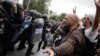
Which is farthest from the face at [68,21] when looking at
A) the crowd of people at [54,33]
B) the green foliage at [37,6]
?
the green foliage at [37,6]

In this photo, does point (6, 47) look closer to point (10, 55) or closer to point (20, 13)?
point (10, 55)

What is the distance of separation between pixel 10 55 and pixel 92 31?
5494mm

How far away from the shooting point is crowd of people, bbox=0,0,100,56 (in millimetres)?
3329

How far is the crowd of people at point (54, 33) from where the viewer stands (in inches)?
131

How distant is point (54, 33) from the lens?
278 inches

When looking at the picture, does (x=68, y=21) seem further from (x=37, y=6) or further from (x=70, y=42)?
(x=37, y=6)

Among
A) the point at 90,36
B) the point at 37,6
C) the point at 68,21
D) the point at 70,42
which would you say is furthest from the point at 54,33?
the point at 37,6

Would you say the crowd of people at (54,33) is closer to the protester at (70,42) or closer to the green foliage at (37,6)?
the protester at (70,42)

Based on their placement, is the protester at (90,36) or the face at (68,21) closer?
the face at (68,21)

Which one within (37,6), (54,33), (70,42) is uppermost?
(70,42)

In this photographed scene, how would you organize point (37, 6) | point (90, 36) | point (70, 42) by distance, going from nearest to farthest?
point (70, 42) → point (90, 36) → point (37, 6)

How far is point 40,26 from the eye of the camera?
9797mm

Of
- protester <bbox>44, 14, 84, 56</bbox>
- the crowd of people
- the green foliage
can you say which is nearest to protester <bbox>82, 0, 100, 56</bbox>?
the crowd of people

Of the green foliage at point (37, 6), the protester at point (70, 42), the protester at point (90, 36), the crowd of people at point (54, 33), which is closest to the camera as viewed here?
the protester at point (70, 42)
